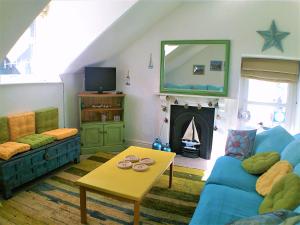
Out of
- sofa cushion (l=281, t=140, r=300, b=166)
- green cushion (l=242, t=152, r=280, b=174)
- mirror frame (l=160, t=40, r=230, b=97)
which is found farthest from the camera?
mirror frame (l=160, t=40, r=230, b=97)

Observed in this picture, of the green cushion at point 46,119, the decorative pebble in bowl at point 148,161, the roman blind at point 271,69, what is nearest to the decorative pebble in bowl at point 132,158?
the decorative pebble in bowl at point 148,161

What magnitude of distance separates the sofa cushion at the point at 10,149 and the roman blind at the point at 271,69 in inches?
128

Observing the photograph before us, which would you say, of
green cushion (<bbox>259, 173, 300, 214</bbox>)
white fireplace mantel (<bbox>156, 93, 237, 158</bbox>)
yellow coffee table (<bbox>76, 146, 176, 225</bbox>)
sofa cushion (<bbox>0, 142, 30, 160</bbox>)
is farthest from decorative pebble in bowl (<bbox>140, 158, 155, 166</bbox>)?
white fireplace mantel (<bbox>156, 93, 237, 158</bbox>)

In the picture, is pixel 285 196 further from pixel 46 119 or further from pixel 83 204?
pixel 46 119

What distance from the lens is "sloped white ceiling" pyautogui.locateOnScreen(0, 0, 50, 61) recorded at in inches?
83.7

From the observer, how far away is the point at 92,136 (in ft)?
13.8

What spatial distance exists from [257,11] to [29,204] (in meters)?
3.97

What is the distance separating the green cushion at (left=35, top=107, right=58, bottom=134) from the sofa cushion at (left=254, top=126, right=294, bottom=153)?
2974 mm

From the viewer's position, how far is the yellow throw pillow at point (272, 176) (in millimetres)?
2049

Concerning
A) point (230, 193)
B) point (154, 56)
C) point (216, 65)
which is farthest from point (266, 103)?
point (230, 193)

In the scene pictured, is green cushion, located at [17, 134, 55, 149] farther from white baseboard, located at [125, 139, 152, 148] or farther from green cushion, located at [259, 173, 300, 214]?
green cushion, located at [259, 173, 300, 214]

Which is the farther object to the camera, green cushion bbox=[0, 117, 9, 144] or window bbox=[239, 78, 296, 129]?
window bbox=[239, 78, 296, 129]

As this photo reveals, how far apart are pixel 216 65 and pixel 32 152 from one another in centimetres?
298

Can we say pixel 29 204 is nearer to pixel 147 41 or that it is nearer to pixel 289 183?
pixel 289 183
